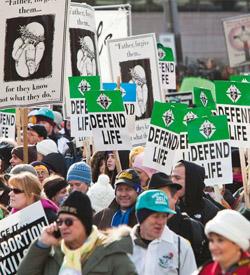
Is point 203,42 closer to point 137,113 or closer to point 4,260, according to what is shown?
point 137,113

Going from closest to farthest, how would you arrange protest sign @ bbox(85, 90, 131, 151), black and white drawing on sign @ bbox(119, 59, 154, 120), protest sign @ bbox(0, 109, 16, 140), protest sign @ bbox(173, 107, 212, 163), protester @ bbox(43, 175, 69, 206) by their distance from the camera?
protester @ bbox(43, 175, 69, 206)
protest sign @ bbox(173, 107, 212, 163)
protest sign @ bbox(85, 90, 131, 151)
black and white drawing on sign @ bbox(119, 59, 154, 120)
protest sign @ bbox(0, 109, 16, 140)

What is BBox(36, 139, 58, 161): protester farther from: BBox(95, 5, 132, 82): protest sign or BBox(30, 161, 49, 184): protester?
BBox(95, 5, 132, 82): protest sign

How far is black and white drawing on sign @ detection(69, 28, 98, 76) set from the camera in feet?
40.1

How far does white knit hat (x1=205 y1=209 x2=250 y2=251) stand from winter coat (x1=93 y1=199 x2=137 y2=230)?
211cm

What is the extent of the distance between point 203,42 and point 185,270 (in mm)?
33873

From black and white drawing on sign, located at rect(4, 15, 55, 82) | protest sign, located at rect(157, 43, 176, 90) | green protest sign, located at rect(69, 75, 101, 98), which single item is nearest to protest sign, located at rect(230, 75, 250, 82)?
green protest sign, located at rect(69, 75, 101, 98)

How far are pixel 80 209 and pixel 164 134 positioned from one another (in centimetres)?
388

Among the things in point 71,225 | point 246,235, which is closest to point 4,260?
point 71,225

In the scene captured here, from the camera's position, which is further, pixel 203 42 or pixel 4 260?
pixel 203 42

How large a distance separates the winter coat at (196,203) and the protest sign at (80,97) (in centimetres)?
359

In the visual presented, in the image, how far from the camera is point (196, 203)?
24.7 ft

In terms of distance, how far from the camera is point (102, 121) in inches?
397

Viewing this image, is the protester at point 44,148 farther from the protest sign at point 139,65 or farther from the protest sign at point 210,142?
the protest sign at point 210,142

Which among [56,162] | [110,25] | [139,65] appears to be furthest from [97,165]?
[110,25]
